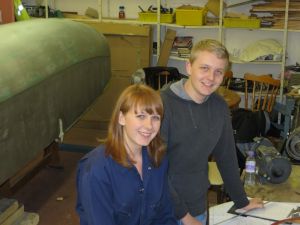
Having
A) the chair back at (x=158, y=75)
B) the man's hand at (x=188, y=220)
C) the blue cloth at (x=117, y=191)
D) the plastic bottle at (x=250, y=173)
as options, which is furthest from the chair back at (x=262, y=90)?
the blue cloth at (x=117, y=191)

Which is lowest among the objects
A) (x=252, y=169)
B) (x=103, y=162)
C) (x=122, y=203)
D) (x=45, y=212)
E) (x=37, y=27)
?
(x=45, y=212)

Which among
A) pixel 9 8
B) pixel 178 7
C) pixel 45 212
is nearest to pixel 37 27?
pixel 9 8

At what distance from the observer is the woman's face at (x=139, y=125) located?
60.3 inches

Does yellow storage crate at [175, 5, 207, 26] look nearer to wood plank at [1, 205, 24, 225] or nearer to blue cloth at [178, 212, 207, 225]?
wood plank at [1, 205, 24, 225]

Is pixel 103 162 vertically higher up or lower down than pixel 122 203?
higher up

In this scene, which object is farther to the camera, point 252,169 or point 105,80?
point 105,80

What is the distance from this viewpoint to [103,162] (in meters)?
1.49

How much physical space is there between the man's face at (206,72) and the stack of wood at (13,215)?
1.54 m

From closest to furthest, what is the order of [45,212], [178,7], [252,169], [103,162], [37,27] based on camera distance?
1. [103,162]
2. [252,169]
3. [37,27]
4. [45,212]
5. [178,7]

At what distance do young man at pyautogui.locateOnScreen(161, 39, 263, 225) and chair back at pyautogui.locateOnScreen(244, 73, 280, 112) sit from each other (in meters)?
2.64

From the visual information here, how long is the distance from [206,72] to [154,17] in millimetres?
3525

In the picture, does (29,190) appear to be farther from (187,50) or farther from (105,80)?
(187,50)

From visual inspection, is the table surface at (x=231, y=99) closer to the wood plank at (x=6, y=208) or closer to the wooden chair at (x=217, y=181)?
the wooden chair at (x=217, y=181)

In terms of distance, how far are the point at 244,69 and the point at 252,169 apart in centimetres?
320
